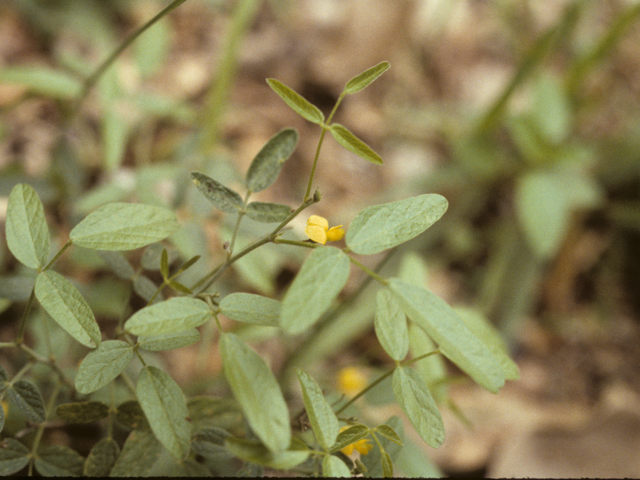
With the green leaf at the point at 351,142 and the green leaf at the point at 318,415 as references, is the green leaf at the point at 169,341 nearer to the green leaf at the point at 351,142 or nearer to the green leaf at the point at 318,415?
the green leaf at the point at 318,415

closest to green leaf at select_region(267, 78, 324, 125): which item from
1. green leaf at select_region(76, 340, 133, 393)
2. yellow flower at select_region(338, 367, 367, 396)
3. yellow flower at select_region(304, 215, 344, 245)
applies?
yellow flower at select_region(304, 215, 344, 245)

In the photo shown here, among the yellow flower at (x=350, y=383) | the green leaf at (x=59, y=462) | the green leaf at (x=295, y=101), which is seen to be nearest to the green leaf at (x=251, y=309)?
the green leaf at (x=295, y=101)

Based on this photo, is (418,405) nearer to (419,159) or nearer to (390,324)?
(390,324)

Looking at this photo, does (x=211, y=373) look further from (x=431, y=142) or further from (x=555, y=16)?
(x=555, y=16)

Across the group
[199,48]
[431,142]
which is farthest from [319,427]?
[199,48]

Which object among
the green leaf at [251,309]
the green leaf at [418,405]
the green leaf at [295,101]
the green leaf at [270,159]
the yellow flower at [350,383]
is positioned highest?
the green leaf at [295,101]

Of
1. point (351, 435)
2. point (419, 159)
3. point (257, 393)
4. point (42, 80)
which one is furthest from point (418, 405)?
point (419, 159)
